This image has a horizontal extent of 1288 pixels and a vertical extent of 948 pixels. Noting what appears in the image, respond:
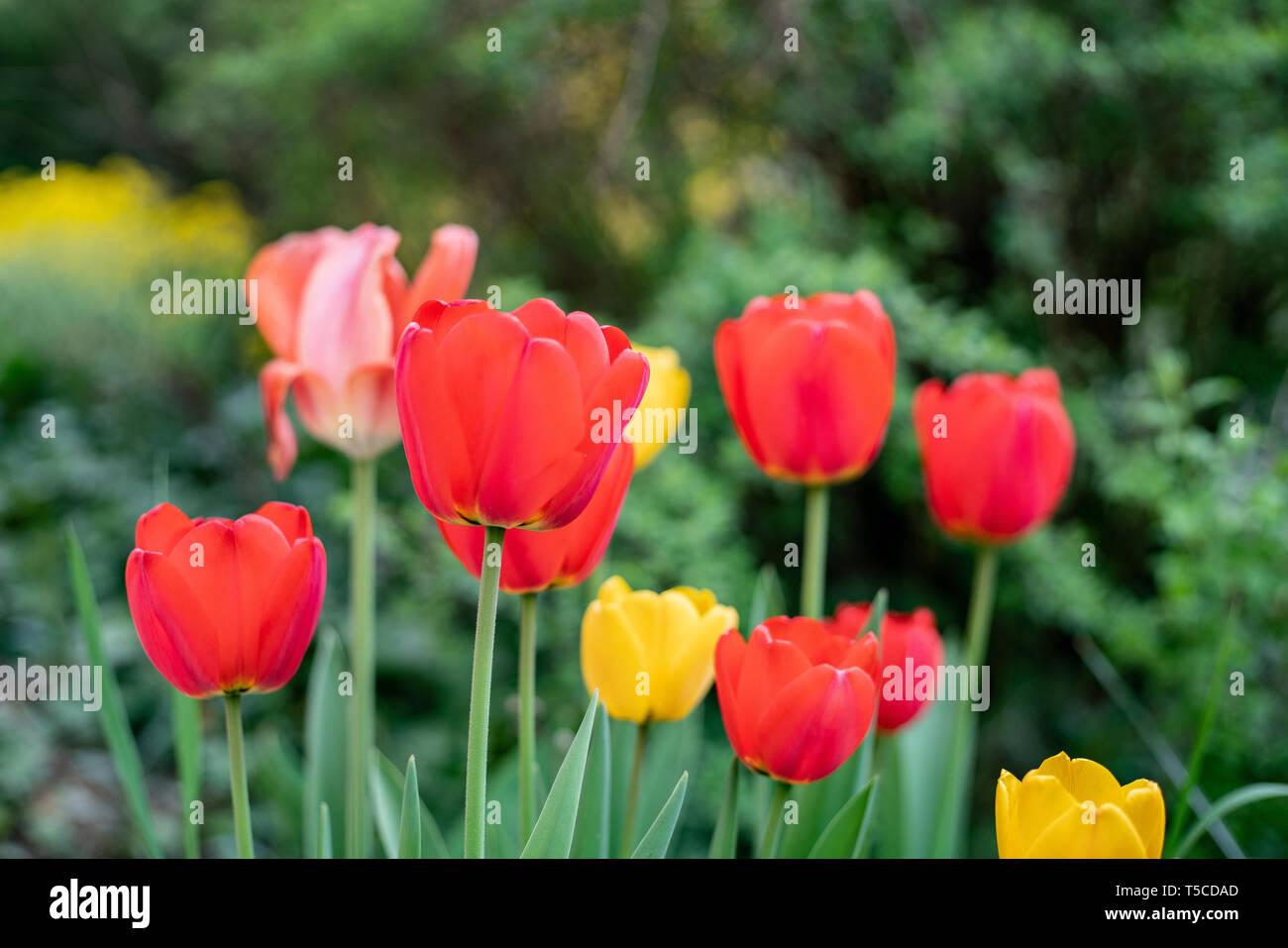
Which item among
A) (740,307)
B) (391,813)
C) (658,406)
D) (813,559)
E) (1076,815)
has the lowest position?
(391,813)

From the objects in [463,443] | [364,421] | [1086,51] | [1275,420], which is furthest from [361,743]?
[1086,51]

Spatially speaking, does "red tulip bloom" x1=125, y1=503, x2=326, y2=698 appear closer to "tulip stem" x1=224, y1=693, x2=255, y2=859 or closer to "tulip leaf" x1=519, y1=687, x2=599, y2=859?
"tulip stem" x1=224, y1=693, x2=255, y2=859

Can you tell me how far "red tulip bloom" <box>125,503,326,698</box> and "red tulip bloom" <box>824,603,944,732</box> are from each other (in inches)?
15.3

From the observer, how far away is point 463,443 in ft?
1.57

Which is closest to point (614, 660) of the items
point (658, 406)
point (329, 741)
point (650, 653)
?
point (650, 653)

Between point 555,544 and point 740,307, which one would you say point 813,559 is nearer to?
point 555,544

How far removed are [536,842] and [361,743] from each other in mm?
271

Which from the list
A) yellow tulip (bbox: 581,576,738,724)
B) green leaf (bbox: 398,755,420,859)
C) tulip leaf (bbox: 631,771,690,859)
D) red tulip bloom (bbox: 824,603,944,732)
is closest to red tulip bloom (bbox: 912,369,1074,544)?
red tulip bloom (bbox: 824,603,944,732)

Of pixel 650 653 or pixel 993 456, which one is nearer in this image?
pixel 650 653

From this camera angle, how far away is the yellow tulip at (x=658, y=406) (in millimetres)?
730

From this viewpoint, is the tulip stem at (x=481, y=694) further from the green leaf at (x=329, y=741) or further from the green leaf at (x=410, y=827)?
the green leaf at (x=329, y=741)

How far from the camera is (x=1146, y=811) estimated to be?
1.69 feet

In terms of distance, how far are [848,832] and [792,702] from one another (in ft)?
0.37

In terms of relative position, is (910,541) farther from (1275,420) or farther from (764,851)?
(764,851)
